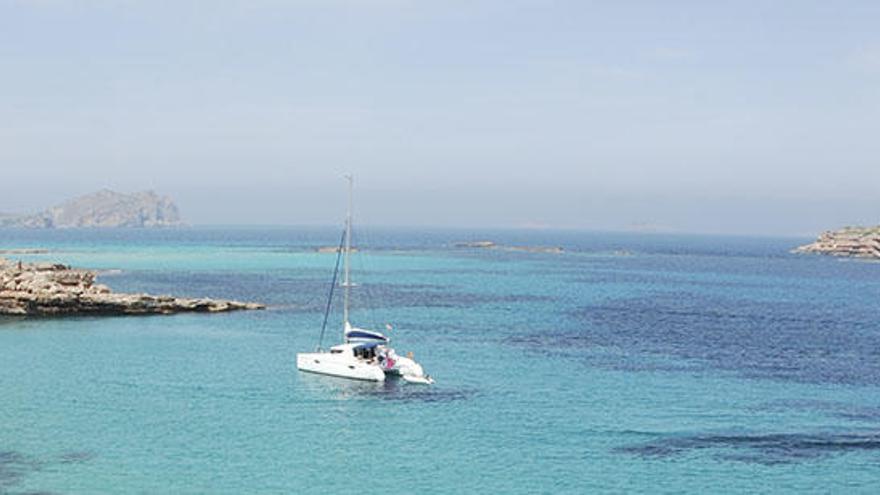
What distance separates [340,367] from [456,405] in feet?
37.2

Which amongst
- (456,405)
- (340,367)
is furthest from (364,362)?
(456,405)

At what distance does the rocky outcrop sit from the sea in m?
2.88

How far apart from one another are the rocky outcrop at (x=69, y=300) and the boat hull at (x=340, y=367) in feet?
109

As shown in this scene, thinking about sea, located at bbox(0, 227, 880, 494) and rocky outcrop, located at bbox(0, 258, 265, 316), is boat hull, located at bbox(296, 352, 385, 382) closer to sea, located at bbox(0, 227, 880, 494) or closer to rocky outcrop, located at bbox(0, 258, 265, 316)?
sea, located at bbox(0, 227, 880, 494)

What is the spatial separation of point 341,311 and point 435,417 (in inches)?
2103

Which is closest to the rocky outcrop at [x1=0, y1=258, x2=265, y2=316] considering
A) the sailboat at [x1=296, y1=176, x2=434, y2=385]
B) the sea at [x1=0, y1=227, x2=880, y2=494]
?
the sea at [x1=0, y1=227, x2=880, y2=494]

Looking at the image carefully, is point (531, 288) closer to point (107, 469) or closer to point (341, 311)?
point (341, 311)

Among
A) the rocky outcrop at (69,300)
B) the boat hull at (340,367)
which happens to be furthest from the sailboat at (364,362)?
the rocky outcrop at (69,300)

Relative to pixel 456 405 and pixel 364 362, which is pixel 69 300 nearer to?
pixel 364 362

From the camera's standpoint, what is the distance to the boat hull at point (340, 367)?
57.3m

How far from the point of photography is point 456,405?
164 feet

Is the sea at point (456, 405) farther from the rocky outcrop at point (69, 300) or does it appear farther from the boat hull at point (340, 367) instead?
the rocky outcrop at point (69, 300)

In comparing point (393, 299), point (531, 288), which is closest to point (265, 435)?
point (393, 299)

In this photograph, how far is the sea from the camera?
3722 cm
